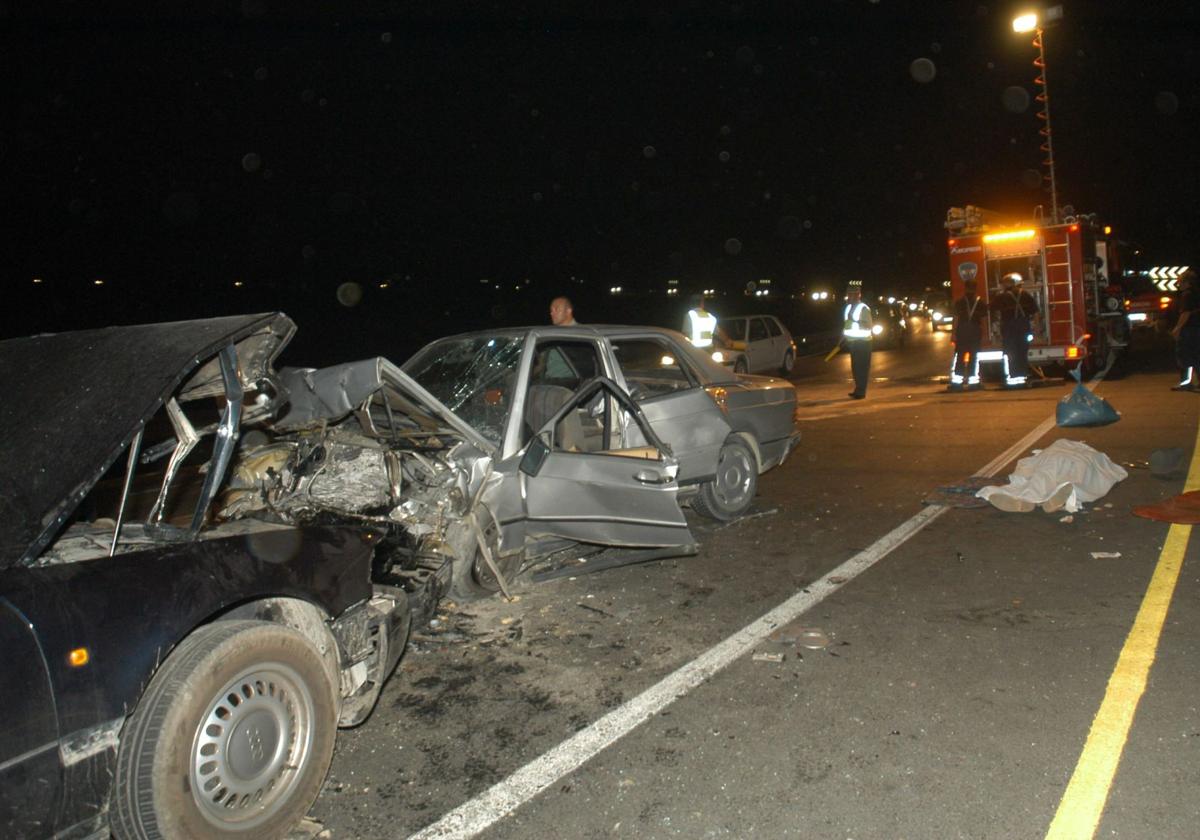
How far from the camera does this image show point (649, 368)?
7152 mm

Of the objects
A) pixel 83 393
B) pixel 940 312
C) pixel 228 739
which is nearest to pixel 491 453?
pixel 83 393

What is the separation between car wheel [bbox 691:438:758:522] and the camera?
6988mm

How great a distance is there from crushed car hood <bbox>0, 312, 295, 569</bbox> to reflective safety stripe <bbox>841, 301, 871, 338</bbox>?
39.8 ft

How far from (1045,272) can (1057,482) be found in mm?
10452

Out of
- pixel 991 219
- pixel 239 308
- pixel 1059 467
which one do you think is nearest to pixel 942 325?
pixel 991 219

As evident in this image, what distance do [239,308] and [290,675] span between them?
3469 centimetres

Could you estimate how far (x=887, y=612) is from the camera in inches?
196

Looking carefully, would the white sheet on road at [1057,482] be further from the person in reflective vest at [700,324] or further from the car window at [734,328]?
the car window at [734,328]

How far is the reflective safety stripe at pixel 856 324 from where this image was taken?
565 inches

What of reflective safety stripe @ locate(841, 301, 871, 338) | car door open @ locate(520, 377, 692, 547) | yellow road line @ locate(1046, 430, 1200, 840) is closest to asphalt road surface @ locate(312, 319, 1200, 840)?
yellow road line @ locate(1046, 430, 1200, 840)

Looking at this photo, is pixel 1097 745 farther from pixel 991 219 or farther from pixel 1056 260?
pixel 991 219

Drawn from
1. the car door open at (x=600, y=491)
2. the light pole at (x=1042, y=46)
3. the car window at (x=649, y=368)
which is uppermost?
the light pole at (x=1042, y=46)

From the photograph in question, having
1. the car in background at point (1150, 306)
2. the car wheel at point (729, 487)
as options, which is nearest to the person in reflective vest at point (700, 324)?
the car wheel at point (729, 487)

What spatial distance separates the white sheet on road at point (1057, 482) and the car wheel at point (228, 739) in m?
5.58
